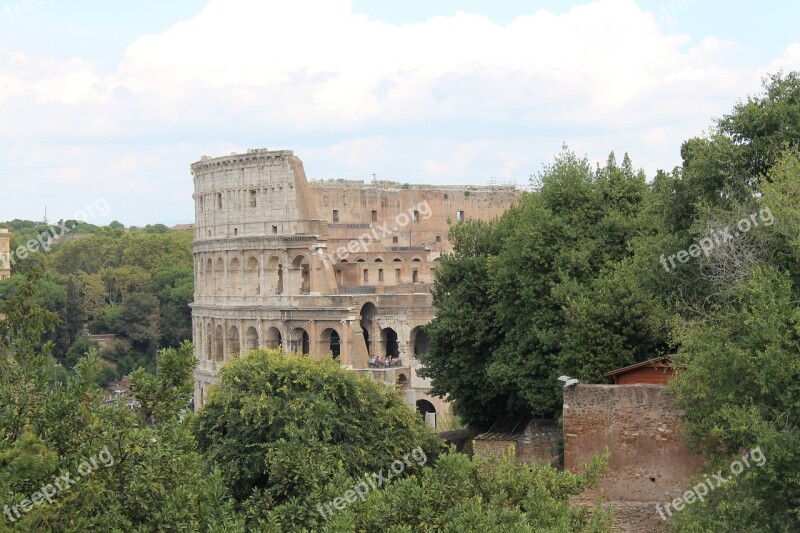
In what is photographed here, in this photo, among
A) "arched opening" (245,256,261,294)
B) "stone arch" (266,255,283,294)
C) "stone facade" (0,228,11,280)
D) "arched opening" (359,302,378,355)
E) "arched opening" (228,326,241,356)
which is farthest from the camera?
"stone facade" (0,228,11,280)

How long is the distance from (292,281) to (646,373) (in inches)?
1843

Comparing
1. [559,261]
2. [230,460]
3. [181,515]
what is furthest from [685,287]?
[181,515]

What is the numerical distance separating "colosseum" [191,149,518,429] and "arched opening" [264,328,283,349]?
3.3 inches

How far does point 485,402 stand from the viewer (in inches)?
1532

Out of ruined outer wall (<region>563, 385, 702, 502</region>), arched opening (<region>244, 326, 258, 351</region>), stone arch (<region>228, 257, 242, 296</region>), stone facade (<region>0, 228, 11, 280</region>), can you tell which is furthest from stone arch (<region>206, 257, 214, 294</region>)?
ruined outer wall (<region>563, 385, 702, 502</region>)

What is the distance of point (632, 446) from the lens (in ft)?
88.1

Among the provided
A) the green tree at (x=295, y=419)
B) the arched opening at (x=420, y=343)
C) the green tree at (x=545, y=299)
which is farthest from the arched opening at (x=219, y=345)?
the green tree at (x=295, y=419)

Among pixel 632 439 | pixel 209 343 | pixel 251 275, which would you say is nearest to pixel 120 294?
pixel 209 343

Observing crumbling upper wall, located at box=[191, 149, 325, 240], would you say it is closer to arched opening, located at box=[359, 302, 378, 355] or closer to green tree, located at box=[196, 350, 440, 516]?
arched opening, located at box=[359, 302, 378, 355]

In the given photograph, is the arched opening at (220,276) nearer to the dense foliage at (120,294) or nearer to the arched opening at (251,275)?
the arched opening at (251,275)

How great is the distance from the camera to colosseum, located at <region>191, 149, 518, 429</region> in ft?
235

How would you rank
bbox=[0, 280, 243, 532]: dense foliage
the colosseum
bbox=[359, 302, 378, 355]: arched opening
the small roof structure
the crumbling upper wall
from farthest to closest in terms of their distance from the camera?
bbox=[359, 302, 378, 355]: arched opening → the crumbling upper wall → the colosseum → the small roof structure → bbox=[0, 280, 243, 532]: dense foliage

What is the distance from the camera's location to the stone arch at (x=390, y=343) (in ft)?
245

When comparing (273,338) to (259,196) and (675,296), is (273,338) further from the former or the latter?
(675,296)
